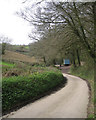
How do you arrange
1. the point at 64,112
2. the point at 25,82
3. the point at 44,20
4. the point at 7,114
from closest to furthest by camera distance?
the point at 64,112 → the point at 7,114 → the point at 44,20 → the point at 25,82

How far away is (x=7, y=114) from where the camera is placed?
485 cm

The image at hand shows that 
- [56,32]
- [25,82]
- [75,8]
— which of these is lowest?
[25,82]

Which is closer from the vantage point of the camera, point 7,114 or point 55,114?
point 55,114

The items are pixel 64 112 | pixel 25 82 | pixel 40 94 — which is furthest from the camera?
pixel 40 94

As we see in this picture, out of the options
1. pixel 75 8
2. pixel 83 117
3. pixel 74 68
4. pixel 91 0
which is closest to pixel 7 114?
pixel 83 117

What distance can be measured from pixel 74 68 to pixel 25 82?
16.5m

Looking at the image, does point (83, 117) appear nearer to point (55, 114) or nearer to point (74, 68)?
point (55, 114)

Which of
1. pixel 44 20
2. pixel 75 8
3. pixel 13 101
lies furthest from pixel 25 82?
pixel 75 8

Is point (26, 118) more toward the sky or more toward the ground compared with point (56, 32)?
more toward the ground

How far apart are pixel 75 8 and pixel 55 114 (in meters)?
3.74

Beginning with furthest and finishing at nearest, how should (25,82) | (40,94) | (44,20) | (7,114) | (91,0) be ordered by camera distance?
(40,94) → (25,82) → (44,20) → (7,114) → (91,0)

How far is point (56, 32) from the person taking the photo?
21.2 ft

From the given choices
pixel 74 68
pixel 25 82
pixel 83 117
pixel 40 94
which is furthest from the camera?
pixel 74 68

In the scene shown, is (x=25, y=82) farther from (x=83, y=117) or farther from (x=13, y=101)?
(x=83, y=117)
